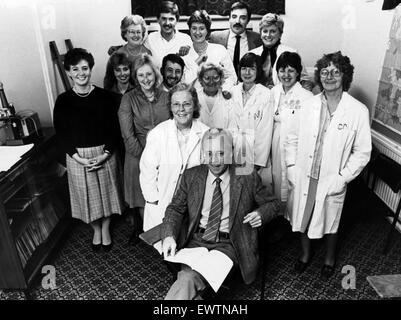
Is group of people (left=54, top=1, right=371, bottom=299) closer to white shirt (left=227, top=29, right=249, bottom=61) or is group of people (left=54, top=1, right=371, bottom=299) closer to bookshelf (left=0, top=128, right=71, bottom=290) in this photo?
white shirt (left=227, top=29, right=249, bottom=61)

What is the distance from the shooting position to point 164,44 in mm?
2092

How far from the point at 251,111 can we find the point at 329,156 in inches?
19.4

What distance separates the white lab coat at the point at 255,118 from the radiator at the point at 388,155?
26.0 inches

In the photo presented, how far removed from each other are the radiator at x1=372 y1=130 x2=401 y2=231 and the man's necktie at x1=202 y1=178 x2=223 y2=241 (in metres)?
1.07

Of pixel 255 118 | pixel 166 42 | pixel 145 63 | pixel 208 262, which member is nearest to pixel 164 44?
pixel 166 42

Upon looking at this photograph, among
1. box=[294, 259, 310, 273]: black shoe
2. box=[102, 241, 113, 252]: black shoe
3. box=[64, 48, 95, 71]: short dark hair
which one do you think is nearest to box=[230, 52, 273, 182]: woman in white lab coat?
box=[294, 259, 310, 273]: black shoe

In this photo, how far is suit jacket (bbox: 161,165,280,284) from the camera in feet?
5.15

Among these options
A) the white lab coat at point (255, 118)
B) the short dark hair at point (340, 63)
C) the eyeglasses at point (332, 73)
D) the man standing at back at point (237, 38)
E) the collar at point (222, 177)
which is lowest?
the collar at point (222, 177)

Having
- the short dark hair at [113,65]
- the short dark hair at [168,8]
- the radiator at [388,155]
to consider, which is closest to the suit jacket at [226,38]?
the short dark hair at [168,8]

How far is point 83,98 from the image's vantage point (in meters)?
1.83

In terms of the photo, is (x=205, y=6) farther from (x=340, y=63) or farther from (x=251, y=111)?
(x=340, y=63)

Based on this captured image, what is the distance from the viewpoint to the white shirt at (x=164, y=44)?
209cm

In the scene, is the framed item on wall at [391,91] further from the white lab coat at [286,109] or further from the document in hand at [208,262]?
the document in hand at [208,262]

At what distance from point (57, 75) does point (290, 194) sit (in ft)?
5.17
